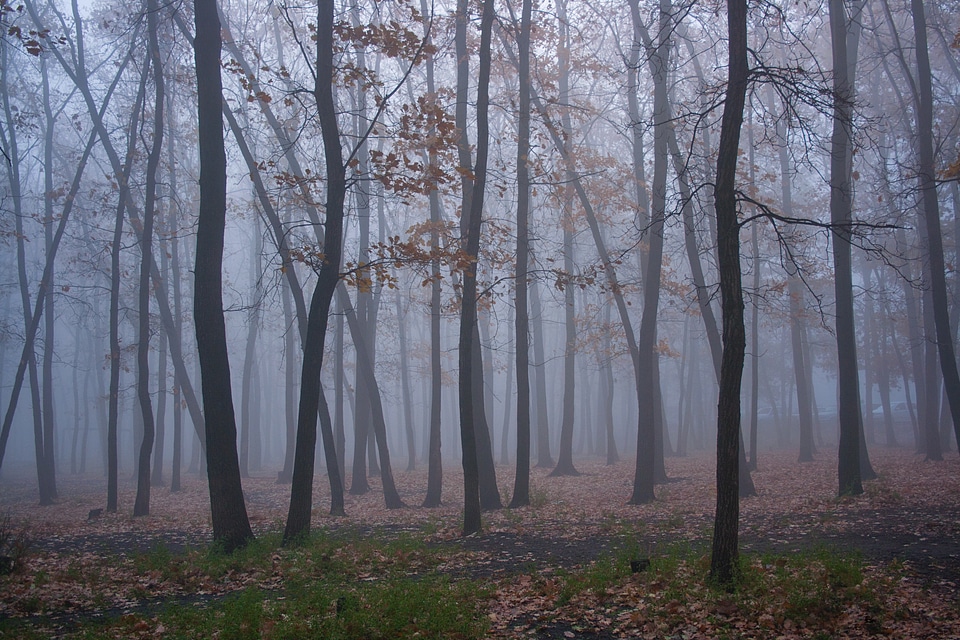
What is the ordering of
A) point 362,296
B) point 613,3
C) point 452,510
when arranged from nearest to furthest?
point 452,510
point 613,3
point 362,296

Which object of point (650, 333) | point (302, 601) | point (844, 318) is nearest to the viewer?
point (302, 601)

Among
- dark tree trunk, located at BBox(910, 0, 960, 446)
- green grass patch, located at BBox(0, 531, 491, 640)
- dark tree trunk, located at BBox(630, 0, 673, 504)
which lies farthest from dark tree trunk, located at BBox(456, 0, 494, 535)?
dark tree trunk, located at BBox(910, 0, 960, 446)

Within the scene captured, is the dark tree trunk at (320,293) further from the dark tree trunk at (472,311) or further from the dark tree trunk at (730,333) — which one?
the dark tree trunk at (730,333)

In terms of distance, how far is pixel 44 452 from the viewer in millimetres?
21047

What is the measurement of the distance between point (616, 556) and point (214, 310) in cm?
682

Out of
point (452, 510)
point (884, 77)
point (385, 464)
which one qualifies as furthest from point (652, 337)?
point (884, 77)

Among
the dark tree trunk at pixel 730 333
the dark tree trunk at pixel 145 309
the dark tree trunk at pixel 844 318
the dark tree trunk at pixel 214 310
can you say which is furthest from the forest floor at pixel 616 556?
the dark tree trunk at pixel 214 310

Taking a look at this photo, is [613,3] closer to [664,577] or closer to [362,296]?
[362,296]

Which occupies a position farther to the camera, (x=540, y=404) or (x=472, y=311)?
(x=540, y=404)

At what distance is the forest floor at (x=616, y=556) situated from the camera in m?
5.92

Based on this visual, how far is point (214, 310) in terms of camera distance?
32.2 ft

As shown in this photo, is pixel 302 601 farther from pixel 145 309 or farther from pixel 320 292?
pixel 145 309

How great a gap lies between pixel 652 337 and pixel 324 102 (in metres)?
9.10

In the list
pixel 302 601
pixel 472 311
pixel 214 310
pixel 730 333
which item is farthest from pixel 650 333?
pixel 302 601
